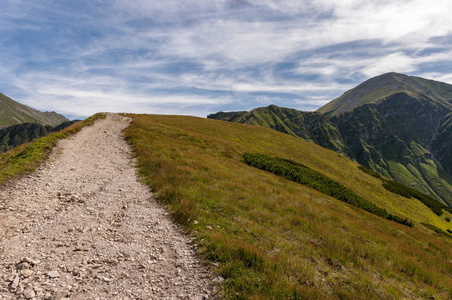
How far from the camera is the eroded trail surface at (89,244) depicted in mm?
5613

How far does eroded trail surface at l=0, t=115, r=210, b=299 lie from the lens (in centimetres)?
561

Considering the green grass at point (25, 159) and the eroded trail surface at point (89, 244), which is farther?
the green grass at point (25, 159)

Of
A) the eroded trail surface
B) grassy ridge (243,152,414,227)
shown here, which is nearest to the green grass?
the eroded trail surface

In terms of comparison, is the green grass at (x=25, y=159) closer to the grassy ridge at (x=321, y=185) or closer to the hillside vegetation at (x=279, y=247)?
the hillside vegetation at (x=279, y=247)

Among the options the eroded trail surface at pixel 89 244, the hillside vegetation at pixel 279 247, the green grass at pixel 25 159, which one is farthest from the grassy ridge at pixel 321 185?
the green grass at pixel 25 159

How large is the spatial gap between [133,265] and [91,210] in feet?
16.8

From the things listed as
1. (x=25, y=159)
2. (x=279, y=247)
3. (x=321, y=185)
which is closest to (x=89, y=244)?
(x=279, y=247)

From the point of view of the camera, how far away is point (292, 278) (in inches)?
268

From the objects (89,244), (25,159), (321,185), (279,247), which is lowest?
(321,185)

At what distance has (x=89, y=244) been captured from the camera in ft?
24.6

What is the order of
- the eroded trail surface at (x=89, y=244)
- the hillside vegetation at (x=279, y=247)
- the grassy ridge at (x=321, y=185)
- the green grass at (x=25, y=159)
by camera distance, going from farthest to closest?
the grassy ridge at (x=321, y=185) < the green grass at (x=25, y=159) < the hillside vegetation at (x=279, y=247) < the eroded trail surface at (x=89, y=244)

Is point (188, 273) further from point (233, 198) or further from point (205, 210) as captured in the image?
point (233, 198)

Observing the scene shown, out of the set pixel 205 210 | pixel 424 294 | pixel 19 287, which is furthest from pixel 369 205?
pixel 19 287

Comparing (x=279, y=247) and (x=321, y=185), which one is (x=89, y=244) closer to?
(x=279, y=247)
